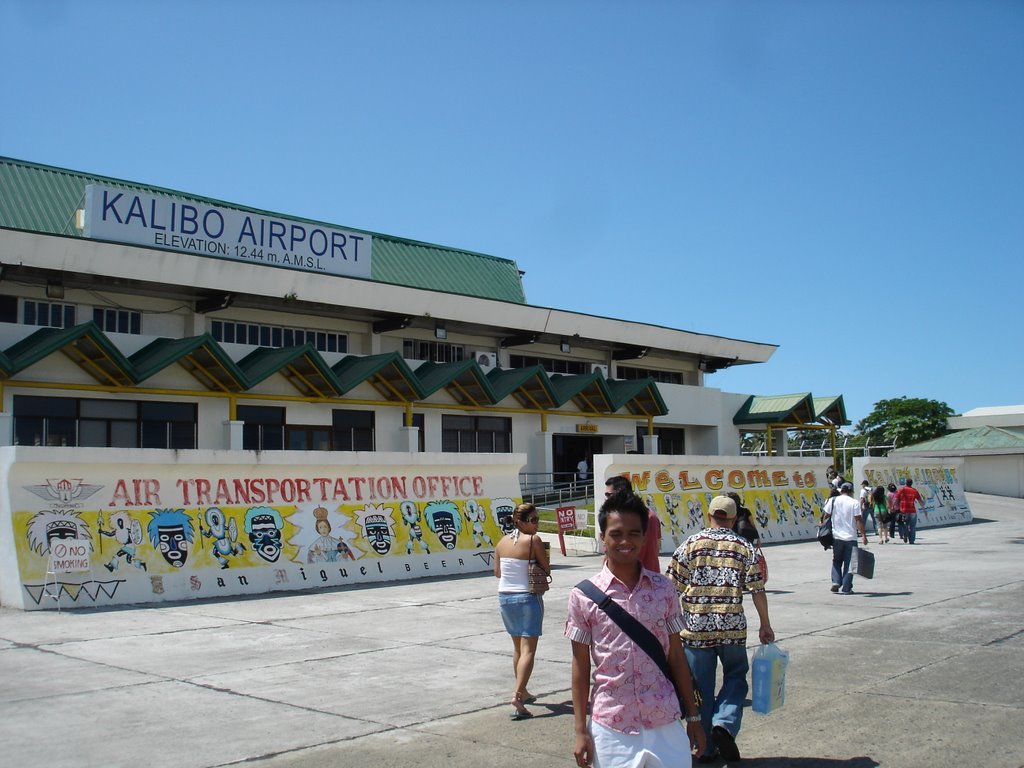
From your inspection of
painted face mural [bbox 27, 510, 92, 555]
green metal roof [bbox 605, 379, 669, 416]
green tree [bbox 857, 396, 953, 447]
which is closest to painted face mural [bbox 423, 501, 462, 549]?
painted face mural [bbox 27, 510, 92, 555]

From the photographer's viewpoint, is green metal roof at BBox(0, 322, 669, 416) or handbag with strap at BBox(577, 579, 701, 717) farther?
green metal roof at BBox(0, 322, 669, 416)

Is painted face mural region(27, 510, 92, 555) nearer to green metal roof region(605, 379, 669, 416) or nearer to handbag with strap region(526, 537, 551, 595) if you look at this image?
handbag with strap region(526, 537, 551, 595)

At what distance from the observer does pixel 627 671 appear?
4488 millimetres

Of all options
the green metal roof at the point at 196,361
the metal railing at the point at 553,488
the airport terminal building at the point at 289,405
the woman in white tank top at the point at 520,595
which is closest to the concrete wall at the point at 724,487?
the airport terminal building at the point at 289,405

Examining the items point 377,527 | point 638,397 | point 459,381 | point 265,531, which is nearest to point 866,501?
point 638,397

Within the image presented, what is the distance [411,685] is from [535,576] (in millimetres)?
1831

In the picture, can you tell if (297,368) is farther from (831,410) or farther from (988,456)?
(988,456)

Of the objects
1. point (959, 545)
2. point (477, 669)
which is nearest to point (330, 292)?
point (959, 545)

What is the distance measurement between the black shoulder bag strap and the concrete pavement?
249 cm

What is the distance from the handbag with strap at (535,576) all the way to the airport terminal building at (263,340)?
19.9m

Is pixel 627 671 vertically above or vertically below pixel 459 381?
below

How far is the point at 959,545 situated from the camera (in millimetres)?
26188

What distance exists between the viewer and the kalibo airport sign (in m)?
28.5

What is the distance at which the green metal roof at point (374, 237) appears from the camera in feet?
102
